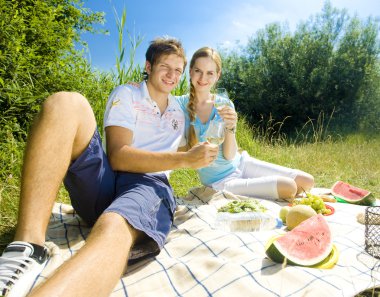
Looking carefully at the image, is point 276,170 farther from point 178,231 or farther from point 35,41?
point 35,41

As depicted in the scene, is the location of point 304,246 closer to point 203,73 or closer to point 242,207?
point 242,207

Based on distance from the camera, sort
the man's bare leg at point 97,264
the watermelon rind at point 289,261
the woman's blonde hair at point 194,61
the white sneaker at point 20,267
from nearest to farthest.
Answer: the man's bare leg at point 97,264
the white sneaker at point 20,267
the watermelon rind at point 289,261
the woman's blonde hair at point 194,61

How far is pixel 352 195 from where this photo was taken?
4.40m

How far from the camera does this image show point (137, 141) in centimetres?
307

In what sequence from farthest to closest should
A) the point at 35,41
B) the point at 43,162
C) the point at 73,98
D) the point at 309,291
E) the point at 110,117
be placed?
the point at 35,41 → the point at 110,117 → the point at 73,98 → the point at 43,162 → the point at 309,291

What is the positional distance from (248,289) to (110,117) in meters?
1.69

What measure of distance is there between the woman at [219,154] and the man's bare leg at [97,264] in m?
1.75

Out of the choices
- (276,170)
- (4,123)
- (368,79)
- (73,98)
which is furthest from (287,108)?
(73,98)

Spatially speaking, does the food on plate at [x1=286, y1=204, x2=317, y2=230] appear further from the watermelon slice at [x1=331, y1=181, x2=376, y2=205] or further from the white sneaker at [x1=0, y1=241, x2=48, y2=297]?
the white sneaker at [x1=0, y1=241, x2=48, y2=297]

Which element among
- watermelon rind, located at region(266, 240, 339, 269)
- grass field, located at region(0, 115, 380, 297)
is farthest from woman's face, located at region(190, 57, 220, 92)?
watermelon rind, located at region(266, 240, 339, 269)

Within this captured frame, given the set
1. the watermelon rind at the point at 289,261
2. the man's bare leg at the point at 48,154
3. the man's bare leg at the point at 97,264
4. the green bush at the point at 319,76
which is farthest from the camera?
the green bush at the point at 319,76

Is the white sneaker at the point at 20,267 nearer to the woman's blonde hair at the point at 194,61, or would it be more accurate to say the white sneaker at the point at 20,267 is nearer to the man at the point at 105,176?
the man at the point at 105,176

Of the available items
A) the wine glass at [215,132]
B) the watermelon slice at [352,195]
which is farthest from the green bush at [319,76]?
the wine glass at [215,132]

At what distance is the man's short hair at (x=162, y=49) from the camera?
3256 mm
